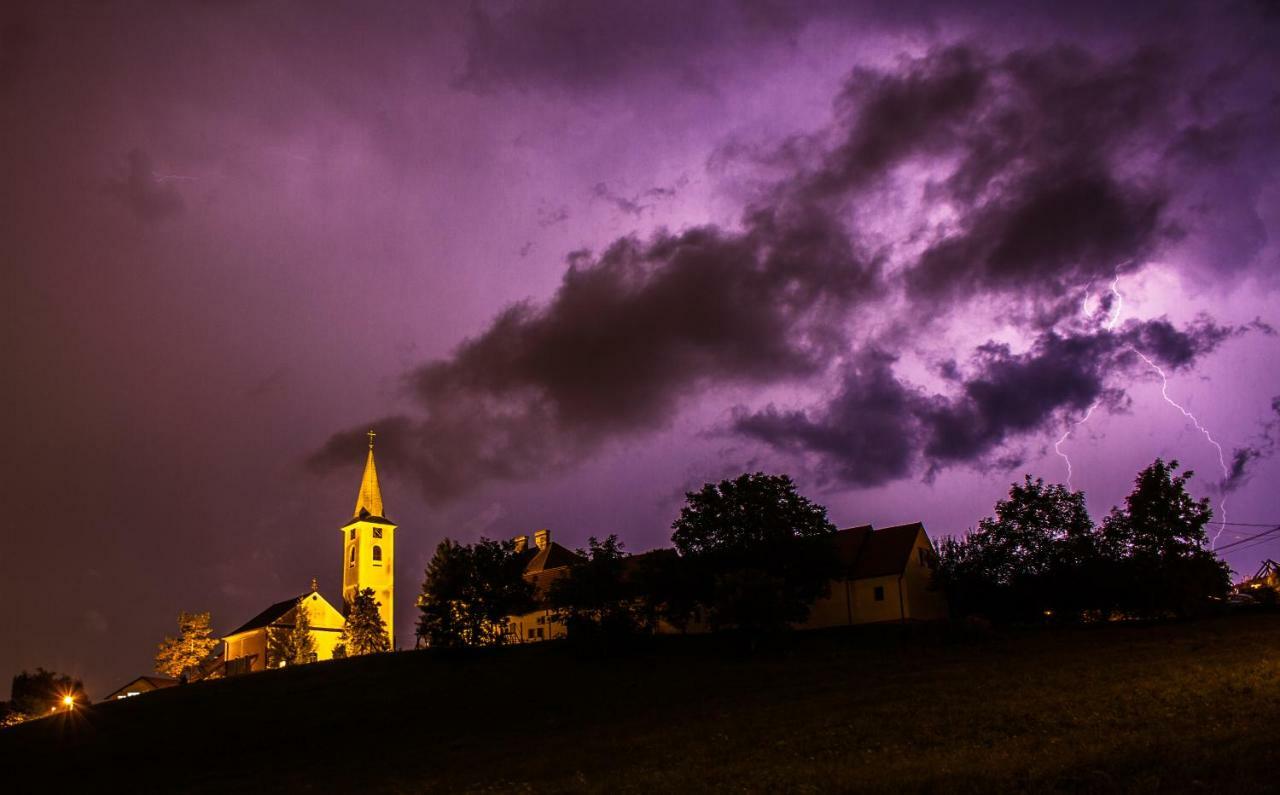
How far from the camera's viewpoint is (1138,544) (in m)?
58.0

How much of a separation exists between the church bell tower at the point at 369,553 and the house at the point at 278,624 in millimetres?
2893

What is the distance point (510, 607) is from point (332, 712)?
903 inches

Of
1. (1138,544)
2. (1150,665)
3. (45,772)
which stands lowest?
(45,772)

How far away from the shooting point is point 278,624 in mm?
112062

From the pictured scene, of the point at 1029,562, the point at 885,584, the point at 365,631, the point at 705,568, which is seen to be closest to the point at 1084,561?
the point at 1029,562

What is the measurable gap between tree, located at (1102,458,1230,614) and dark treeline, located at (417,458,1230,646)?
7cm

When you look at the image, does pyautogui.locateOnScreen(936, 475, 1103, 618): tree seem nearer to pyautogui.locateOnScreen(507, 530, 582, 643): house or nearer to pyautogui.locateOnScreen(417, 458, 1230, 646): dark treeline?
pyautogui.locateOnScreen(417, 458, 1230, 646): dark treeline

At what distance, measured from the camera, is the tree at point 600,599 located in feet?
199

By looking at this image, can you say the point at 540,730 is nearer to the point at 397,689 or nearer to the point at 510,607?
the point at 397,689

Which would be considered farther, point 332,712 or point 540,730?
point 332,712

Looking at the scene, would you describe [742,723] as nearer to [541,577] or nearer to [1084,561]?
[1084,561]

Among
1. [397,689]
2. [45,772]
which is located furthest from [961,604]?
[45,772]

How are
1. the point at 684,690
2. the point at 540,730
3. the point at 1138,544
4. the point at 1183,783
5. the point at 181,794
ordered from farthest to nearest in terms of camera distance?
the point at 1138,544 < the point at 684,690 < the point at 540,730 < the point at 181,794 < the point at 1183,783

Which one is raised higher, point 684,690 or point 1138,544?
point 1138,544
